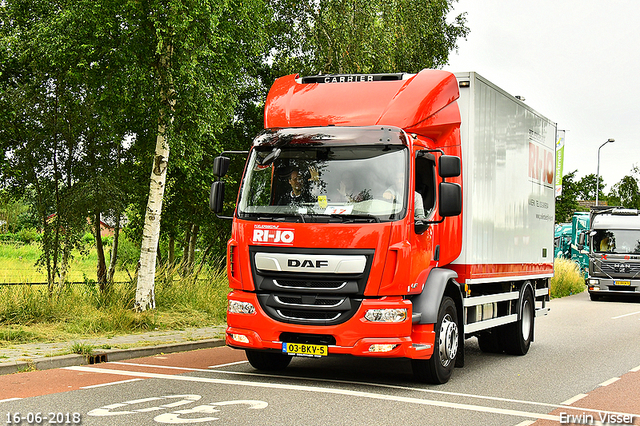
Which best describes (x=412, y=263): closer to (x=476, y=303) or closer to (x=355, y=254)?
(x=355, y=254)

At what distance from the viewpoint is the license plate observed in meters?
8.05

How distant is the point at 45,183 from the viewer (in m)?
17.2

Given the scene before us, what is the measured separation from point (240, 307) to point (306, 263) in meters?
1.04

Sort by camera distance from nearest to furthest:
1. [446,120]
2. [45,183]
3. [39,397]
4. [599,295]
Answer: [39,397]
[446,120]
[45,183]
[599,295]

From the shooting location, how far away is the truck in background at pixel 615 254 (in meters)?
26.4

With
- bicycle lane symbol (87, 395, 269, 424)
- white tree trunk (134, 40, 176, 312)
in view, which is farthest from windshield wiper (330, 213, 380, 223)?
white tree trunk (134, 40, 176, 312)

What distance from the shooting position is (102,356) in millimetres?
9992

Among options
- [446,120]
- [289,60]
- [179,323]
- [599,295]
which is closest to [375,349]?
[446,120]

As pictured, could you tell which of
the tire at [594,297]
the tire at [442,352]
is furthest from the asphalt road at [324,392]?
the tire at [594,297]

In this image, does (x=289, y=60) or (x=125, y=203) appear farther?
(x=289, y=60)

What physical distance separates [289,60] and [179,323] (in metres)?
13.4


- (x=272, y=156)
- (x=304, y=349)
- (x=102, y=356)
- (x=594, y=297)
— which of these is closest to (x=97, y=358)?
(x=102, y=356)

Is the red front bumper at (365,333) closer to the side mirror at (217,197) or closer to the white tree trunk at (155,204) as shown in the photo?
the side mirror at (217,197)

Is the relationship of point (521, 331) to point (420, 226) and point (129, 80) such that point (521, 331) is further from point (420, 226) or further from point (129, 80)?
point (129, 80)
